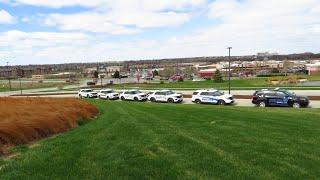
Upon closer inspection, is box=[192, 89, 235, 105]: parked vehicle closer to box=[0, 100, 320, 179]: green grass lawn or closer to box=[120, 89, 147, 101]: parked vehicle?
box=[120, 89, 147, 101]: parked vehicle

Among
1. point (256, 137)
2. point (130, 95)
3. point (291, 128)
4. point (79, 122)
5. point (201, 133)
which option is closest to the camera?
point (256, 137)

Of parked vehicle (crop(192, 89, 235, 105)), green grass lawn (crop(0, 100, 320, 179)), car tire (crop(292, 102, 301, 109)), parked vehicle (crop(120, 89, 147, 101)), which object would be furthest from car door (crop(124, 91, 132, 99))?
green grass lawn (crop(0, 100, 320, 179))

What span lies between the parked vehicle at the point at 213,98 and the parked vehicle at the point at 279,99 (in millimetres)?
4312

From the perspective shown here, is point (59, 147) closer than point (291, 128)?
Yes

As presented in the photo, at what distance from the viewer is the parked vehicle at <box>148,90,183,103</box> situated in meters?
53.7

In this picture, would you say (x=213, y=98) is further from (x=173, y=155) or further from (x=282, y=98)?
(x=173, y=155)

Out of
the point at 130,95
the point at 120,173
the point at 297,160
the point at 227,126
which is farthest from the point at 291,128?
the point at 130,95

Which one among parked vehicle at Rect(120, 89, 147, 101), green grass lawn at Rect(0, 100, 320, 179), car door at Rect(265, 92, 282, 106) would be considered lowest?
parked vehicle at Rect(120, 89, 147, 101)

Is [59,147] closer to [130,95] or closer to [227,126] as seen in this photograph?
[227,126]

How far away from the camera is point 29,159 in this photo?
1146 cm

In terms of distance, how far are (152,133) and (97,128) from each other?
9.92 feet

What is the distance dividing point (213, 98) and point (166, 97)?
769 cm

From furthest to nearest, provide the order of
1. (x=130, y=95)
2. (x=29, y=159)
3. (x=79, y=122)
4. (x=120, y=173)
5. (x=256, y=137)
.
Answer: (x=130, y=95) → (x=79, y=122) → (x=256, y=137) → (x=29, y=159) → (x=120, y=173)

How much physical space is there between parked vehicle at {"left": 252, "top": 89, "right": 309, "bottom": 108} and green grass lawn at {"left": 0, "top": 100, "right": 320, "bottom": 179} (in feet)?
78.8
